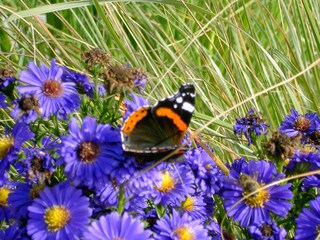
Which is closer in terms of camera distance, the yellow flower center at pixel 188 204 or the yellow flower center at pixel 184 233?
the yellow flower center at pixel 184 233

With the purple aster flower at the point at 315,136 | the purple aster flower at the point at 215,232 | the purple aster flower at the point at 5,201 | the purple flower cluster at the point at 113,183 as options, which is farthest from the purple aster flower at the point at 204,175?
the purple aster flower at the point at 5,201

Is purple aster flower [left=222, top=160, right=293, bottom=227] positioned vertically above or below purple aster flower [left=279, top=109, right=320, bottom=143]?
below

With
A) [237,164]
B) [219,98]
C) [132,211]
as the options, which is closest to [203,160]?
[237,164]

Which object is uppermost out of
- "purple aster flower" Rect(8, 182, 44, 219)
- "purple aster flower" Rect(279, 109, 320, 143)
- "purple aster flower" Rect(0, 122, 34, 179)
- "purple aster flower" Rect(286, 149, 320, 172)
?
"purple aster flower" Rect(0, 122, 34, 179)

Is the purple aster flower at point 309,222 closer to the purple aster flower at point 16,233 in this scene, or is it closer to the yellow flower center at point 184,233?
the yellow flower center at point 184,233

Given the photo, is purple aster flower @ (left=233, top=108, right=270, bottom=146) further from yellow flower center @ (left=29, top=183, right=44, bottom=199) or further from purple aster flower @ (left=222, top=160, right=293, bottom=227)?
yellow flower center @ (left=29, top=183, right=44, bottom=199)

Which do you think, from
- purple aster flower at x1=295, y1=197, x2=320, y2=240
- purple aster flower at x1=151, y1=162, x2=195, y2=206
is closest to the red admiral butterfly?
purple aster flower at x1=151, y1=162, x2=195, y2=206

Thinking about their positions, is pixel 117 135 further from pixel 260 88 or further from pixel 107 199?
pixel 260 88

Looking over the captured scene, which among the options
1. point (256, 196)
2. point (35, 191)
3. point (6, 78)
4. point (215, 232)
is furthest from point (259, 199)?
point (6, 78)
